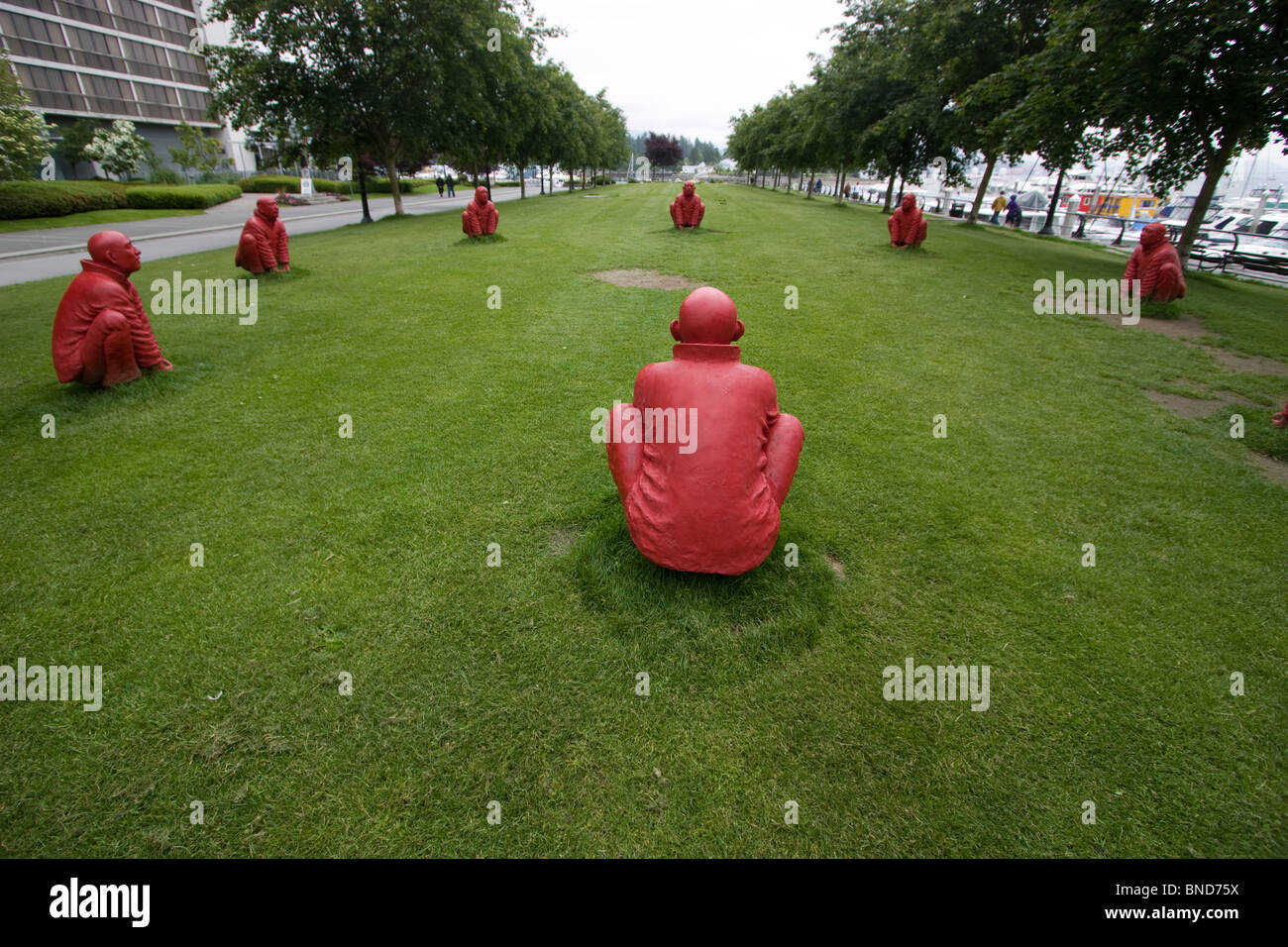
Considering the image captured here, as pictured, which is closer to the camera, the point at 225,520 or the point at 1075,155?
the point at 225,520

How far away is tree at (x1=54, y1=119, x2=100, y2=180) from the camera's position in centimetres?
3612

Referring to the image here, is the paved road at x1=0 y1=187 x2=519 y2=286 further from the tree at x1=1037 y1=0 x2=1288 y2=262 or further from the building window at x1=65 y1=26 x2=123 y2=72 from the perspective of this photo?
the tree at x1=1037 y1=0 x2=1288 y2=262

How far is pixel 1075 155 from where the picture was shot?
1722 centimetres

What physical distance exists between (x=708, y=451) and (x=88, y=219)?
114 feet

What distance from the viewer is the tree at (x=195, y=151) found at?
43125 millimetres

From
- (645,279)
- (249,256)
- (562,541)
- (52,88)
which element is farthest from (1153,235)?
(52,88)

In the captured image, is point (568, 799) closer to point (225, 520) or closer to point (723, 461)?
point (723, 461)

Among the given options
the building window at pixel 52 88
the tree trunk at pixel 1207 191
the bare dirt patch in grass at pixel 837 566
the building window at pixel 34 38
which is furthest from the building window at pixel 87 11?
the tree trunk at pixel 1207 191

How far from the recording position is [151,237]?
66.8 feet

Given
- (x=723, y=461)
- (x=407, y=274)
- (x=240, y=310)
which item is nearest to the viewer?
(x=723, y=461)

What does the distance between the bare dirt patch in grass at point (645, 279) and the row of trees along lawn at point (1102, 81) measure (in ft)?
35.9

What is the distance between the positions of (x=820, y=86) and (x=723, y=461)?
38.1 meters

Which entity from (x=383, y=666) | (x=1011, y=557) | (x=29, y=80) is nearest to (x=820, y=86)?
(x=1011, y=557)

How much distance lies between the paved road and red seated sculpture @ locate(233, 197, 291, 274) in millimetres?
5694
